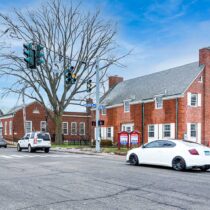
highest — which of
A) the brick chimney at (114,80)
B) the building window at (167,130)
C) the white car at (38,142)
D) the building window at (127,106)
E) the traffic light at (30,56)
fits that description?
the brick chimney at (114,80)

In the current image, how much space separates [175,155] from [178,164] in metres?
0.42

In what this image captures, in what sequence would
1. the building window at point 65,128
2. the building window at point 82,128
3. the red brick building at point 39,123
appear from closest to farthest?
the red brick building at point 39,123 → the building window at point 65,128 → the building window at point 82,128

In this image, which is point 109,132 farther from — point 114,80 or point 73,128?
point 73,128

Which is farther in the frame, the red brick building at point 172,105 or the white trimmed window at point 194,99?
the white trimmed window at point 194,99

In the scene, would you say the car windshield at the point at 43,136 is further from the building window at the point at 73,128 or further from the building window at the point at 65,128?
the building window at the point at 73,128

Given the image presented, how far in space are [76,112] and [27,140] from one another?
110ft

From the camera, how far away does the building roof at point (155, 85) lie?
3781cm

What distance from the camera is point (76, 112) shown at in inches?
2611

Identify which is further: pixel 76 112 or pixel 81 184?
pixel 76 112

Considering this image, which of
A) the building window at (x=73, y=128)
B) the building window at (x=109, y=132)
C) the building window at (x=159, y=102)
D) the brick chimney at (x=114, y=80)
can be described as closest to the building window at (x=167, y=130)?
the building window at (x=159, y=102)

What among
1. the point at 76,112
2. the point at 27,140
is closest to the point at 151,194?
the point at 27,140

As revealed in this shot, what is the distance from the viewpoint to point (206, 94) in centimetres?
3828

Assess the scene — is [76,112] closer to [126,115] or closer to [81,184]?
[126,115]

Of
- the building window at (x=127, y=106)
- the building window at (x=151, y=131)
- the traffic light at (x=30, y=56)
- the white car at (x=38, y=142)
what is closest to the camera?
the traffic light at (x=30, y=56)
